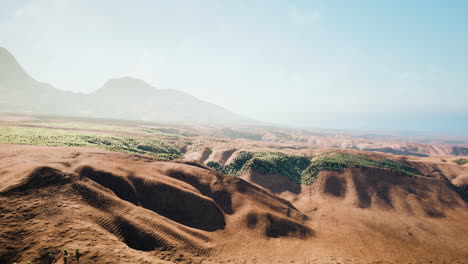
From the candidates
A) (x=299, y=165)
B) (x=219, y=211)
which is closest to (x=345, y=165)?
(x=299, y=165)

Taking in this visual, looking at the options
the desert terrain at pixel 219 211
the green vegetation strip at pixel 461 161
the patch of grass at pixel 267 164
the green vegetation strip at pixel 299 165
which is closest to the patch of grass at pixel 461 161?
the green vegetation strip at pixel 461 161

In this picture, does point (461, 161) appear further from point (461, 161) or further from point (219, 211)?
point (219, 211)

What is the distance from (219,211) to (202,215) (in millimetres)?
2725

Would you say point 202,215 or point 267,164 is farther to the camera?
point 267,164

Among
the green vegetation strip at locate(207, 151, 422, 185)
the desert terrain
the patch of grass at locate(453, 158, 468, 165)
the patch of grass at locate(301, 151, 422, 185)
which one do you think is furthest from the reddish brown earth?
the patch of grass at locate(453, 158, 468, 165)

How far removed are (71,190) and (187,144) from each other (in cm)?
5343

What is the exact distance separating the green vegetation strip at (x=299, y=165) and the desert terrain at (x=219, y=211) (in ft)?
1.04

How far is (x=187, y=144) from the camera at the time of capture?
72.3 m

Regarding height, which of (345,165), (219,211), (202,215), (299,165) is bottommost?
(219,211)

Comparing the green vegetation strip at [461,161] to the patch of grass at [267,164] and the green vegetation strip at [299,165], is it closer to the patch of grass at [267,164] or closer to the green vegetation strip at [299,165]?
the green vegetation strip at [299,165]

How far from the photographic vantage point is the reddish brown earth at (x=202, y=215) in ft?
49.6

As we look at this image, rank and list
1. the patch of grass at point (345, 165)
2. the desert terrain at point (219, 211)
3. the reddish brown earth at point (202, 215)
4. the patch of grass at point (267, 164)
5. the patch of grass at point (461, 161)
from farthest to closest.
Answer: the patch of grass at point (461, 161) < the patch of grass at point (267, 164) < the patch of grass at point (345, 165) < the desert terrain at point (219, 211) < the reddish brown earth at point (202, 215)

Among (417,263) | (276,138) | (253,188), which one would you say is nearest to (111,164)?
(253,188)

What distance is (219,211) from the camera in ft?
90.6
